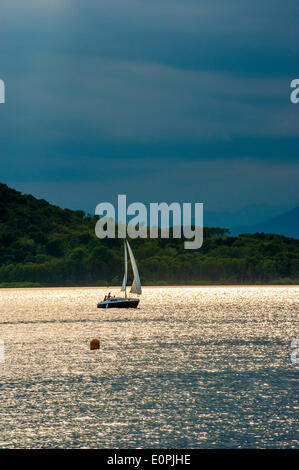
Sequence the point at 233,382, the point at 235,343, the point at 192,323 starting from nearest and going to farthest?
the point at 233,382 < the point at 235,343 < the point at 192,323

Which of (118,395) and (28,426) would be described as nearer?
(28,426)

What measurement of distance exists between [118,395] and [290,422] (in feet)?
62.7

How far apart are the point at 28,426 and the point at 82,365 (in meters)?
34.5

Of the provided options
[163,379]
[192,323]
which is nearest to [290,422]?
[163,379]

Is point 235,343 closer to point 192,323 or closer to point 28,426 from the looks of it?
point 192,323

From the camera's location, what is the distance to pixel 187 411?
6162 cm

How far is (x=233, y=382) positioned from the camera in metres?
76.2

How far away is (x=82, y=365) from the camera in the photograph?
9094 cm
